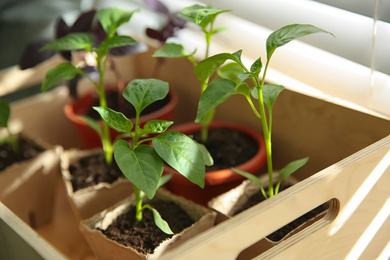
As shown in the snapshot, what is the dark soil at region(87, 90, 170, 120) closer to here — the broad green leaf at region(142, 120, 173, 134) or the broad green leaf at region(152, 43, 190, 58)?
the broad green leaf at region(152, 43, 190, 58)

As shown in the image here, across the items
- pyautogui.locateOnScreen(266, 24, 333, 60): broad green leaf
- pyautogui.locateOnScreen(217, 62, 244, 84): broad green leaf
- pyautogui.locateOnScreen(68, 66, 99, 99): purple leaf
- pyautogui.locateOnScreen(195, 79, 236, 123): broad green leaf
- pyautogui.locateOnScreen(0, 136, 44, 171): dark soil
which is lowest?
pyautogui.locateOnScreen(0, 136, 44, 171): dark soil

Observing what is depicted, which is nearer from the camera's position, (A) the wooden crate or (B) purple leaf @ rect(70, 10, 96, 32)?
(A) the wooden crate

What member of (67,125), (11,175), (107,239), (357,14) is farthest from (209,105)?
(67,125)

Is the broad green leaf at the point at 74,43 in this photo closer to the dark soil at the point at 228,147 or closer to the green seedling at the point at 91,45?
the green seedling at the point at 91,45

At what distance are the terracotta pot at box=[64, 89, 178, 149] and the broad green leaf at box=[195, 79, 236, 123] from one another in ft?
1.45

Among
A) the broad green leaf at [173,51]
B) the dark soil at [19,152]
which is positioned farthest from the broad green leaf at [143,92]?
the dark soil at [19,152]

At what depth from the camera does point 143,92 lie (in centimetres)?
75

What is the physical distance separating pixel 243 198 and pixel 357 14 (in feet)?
1.26

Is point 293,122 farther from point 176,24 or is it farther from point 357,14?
point 176,24

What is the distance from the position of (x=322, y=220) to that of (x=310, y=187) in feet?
0.33

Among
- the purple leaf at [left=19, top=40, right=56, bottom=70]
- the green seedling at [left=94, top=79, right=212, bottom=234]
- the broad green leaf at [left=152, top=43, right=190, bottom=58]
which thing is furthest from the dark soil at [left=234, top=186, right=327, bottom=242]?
the purple leaf at [left=19, top=40, right=56, bottom=70]

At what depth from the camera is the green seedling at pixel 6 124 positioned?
3.17 feet

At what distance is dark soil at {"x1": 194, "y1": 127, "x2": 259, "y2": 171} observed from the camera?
981mm

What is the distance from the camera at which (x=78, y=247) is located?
100 cm
